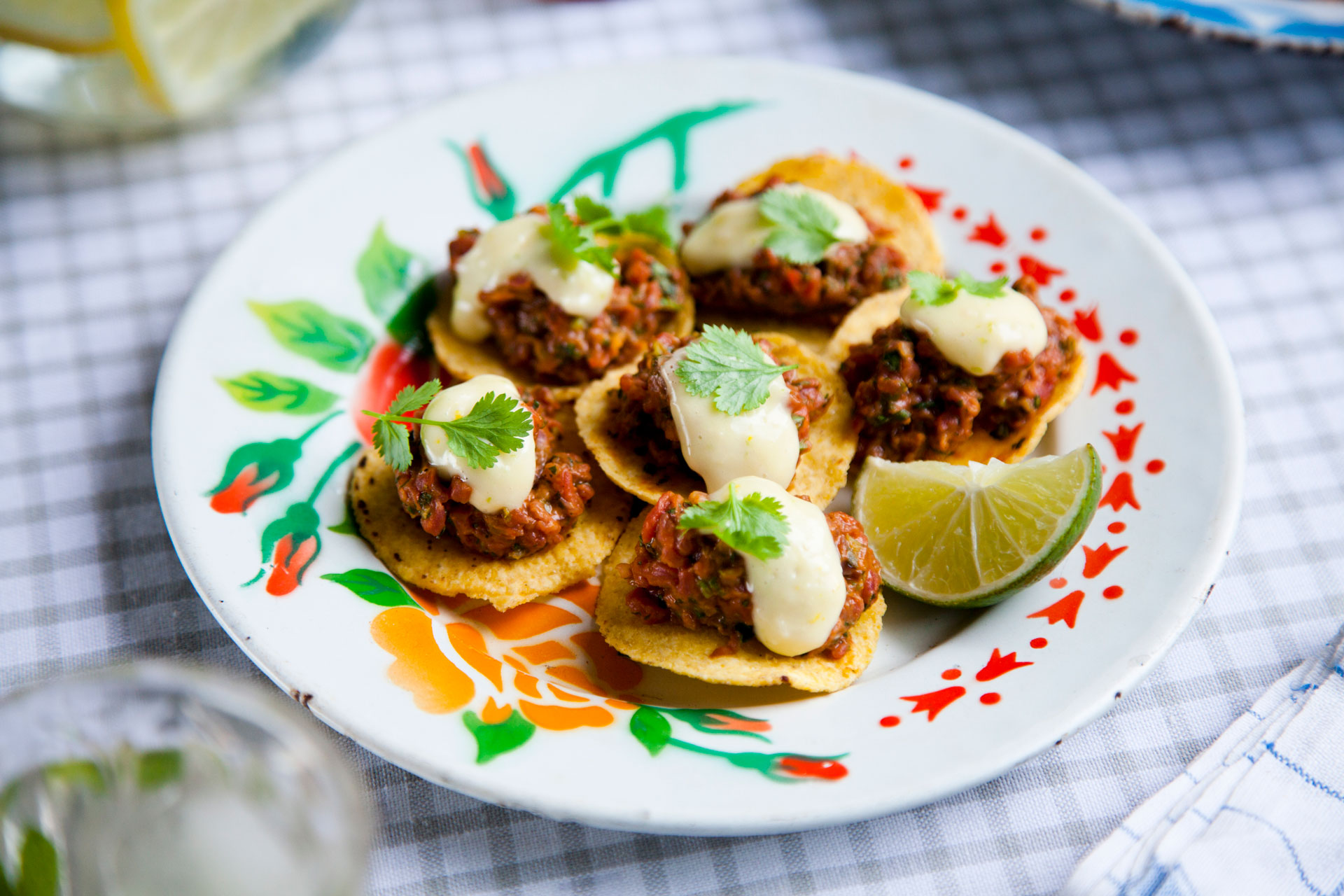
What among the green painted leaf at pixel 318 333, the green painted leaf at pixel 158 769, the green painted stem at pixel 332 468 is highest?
the green painted leaf at pixel 158 769

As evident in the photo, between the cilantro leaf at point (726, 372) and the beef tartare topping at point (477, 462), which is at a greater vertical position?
the cilantro leaf at point (726, 372)

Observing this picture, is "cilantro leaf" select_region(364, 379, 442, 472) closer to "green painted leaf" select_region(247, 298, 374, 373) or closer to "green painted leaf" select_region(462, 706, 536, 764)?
"green painted leaf" select_region(247, 298, 374, 373)

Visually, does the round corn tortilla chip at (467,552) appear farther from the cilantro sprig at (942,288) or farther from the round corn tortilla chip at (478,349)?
the cilantro sprig at (942,288)

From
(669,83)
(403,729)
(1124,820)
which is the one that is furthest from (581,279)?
(1124,820)

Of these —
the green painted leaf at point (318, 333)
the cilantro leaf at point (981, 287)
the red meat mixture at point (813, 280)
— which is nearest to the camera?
the cilantro leaf at point (981, 287)

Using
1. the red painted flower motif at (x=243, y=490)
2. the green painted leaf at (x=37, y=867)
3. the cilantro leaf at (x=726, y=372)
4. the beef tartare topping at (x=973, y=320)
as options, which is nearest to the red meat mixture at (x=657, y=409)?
the cilantro leaf at (x=726, y=372)

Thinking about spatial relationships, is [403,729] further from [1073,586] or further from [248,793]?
[1073,586]

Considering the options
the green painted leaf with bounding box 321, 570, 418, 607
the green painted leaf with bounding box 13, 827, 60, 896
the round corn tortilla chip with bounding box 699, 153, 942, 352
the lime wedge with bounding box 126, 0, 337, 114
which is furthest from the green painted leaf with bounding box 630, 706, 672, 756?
the lime wedge with bounding box 126, 0, 337, 114
